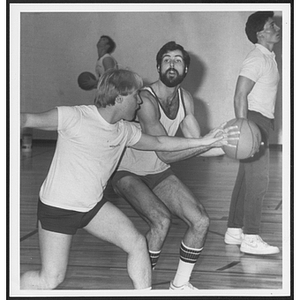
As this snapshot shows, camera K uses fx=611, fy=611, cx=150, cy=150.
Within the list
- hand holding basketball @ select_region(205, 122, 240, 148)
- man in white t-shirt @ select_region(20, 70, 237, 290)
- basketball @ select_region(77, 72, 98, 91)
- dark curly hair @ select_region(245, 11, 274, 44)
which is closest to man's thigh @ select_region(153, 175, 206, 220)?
man in white t-shirt @ select_region(20, 70, 237, 290)

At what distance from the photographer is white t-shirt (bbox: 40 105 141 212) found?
3494mm

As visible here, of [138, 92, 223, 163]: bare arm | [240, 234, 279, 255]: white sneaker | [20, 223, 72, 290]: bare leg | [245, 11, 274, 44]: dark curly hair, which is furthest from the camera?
[240, 234, 279, 255]: white sneaker

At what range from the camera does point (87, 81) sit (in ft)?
12.1

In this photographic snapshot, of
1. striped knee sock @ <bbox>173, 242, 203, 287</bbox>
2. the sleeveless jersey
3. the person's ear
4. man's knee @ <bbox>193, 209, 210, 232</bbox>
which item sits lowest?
striped knee sock @ <bbox>173, 242, 203, 287</bbox>

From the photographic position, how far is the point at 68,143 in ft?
11.5

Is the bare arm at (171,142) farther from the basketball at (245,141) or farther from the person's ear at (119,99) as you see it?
the person's ear at (119,99)

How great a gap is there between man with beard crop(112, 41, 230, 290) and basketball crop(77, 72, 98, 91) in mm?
300

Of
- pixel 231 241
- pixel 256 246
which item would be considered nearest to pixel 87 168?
pixel 231 241

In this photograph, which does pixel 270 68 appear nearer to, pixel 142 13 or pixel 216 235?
pixel 142 13

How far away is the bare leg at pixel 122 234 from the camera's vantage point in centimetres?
335

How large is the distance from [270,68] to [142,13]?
869 mm

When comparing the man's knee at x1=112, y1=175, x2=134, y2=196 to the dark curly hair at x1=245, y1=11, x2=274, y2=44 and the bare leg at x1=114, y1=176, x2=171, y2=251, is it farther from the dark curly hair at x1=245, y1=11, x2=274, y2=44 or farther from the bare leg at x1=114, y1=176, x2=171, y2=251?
the dark curly hair at x1=245, y1=11, x2=274, y2=44

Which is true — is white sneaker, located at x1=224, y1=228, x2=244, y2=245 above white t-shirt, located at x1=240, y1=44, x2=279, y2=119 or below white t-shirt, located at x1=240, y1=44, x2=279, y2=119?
below
